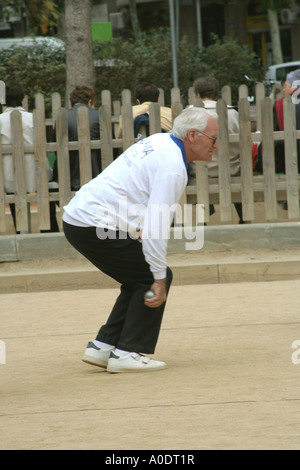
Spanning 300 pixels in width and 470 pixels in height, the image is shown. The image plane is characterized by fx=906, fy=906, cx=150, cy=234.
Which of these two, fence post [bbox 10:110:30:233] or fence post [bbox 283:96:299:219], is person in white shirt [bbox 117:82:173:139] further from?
fence post [bbox 283:96:299:219]

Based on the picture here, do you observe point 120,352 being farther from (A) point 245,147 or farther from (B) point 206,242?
(A) point 245,147

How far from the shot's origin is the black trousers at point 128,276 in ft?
16.8

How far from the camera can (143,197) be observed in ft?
16.2

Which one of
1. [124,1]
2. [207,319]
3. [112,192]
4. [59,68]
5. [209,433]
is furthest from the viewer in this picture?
[124,1]

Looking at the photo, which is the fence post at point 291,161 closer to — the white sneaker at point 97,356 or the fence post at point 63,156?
the fence post at point 63,156

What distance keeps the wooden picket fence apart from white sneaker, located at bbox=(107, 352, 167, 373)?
3.95 meters

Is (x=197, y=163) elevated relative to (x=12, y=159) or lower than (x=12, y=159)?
lower

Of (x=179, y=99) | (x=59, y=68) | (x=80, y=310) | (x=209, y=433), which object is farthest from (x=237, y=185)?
(x=59, y=68)

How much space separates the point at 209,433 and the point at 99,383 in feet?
4.22

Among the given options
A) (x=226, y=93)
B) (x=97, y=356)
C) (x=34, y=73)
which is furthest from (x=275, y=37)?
(x=97, y=356)

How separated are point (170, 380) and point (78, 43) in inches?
400

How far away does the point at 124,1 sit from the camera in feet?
106

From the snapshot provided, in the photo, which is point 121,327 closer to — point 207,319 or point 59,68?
point 207,319
